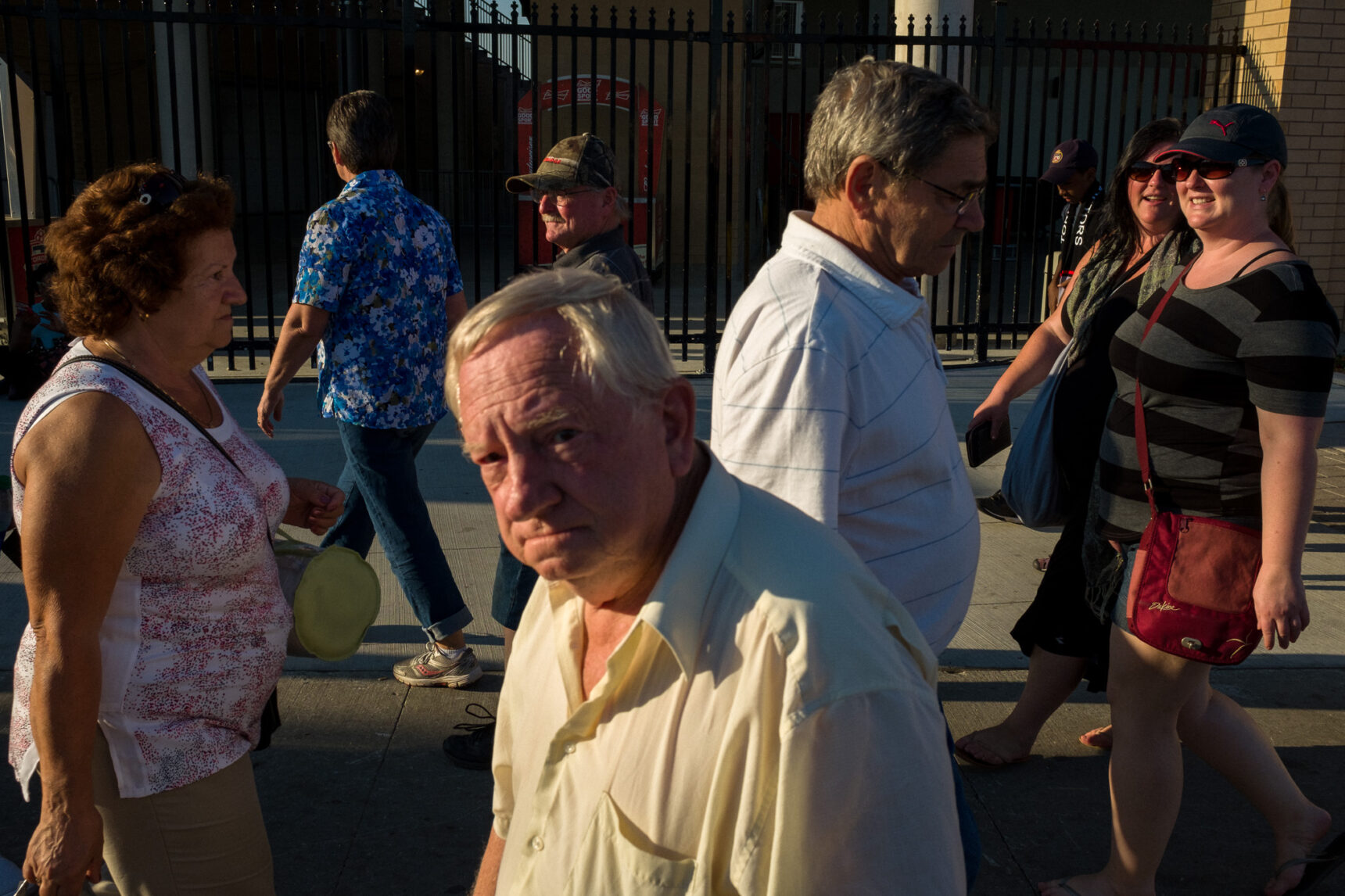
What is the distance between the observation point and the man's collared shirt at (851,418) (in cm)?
192

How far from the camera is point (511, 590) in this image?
356 centimetres

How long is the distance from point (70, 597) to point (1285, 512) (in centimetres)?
222

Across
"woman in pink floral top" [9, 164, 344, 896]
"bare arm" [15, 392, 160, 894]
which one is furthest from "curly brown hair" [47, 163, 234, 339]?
"bare arm" [15, 392, 160, 894]

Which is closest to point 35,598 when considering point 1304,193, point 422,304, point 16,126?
point 422,304

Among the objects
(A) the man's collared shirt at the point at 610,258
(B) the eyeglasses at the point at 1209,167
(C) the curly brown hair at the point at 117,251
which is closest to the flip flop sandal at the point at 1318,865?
(B) the eyeglasses at the point at 1209,167

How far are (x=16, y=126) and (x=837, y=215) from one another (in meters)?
7.43

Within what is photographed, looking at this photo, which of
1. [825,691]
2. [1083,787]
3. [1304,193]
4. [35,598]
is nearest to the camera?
[825,691]

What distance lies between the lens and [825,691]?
122 cm

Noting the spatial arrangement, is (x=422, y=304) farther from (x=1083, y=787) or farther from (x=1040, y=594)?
(x=1083, y=787)

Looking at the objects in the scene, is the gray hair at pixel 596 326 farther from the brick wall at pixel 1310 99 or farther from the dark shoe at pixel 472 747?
the brick wall at pixel 1310 99

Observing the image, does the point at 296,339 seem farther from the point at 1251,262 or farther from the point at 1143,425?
the point at 1251,262

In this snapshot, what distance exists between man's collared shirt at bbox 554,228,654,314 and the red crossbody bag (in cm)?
163

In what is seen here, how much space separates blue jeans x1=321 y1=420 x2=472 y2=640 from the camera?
148 inches

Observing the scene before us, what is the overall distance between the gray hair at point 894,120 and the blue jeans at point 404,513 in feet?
6.69
